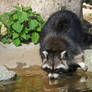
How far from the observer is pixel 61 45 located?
6293 mm

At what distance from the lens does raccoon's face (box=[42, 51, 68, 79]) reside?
19.7ft

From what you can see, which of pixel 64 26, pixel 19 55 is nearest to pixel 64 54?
pixel 64 26

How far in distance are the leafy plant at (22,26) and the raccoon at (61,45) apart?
25.5 inches

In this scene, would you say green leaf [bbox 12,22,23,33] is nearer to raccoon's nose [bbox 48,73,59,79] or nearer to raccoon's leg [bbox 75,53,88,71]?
raccoon's leg [bbox 75,53,88,71]

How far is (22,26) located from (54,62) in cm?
179

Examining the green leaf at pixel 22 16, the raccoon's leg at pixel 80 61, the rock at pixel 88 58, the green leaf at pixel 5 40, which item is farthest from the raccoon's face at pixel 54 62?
the green leaf at pixel 5 40

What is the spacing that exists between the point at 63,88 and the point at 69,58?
0.90m

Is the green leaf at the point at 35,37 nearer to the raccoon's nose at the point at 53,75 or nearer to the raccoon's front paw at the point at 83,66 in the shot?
the raccoon's front paw at the point at 83,66

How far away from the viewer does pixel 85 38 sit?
7.51 meters

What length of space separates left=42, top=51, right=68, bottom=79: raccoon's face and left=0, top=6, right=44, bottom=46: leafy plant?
1.54 m

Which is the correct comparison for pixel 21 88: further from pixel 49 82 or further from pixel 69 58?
pixel 69 58

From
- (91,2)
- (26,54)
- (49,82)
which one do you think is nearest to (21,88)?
(49,82)

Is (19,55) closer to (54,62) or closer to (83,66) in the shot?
(54,62)

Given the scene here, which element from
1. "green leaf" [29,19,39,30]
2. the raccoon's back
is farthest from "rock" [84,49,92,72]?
"green leaf" [29,19,39,30]
